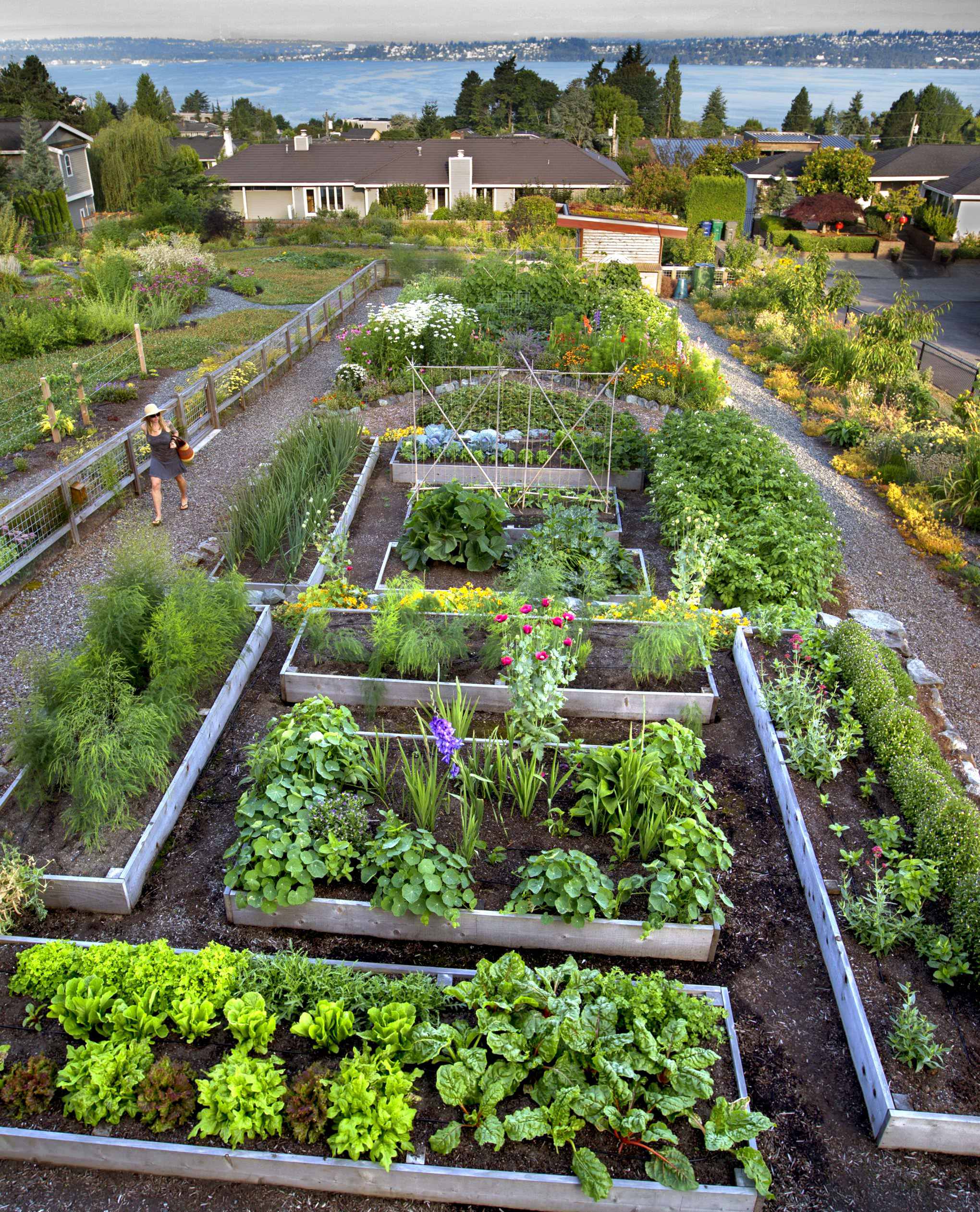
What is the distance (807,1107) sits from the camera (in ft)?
12.6

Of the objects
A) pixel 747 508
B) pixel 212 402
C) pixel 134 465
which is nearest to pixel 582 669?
pixel 747 508

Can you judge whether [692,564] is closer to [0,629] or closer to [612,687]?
[612,687]

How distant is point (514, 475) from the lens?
9.98m

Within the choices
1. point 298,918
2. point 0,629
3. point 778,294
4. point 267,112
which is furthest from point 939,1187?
point 267,112

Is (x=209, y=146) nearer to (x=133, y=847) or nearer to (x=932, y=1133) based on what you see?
(x=133, y=847)

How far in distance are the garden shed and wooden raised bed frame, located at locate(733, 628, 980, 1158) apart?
18111 mm

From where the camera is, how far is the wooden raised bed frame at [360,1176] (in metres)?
3.37

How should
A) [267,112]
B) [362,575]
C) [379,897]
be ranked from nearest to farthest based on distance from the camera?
1. [379,897]
2. [362,575]
3. [267,112]

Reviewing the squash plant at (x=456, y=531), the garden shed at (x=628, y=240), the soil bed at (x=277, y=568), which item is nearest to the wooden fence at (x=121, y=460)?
the soil bed at (x=277, y=568)

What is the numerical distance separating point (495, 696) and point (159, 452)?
5.06 metres

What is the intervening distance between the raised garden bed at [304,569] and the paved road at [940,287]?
15938 mm

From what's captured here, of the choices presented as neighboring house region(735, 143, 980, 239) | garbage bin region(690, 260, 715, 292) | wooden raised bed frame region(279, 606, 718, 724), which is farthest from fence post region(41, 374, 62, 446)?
neighboring house region(735, 143, 980, 239)

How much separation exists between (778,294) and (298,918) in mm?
17905

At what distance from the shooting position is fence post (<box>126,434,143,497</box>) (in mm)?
9875
